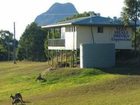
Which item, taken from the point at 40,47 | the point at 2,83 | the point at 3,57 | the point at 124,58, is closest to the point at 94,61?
the point at 124,58

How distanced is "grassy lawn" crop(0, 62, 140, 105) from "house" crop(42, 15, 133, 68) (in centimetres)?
613

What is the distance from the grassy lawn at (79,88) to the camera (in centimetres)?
3053

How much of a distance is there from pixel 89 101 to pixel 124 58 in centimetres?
2253

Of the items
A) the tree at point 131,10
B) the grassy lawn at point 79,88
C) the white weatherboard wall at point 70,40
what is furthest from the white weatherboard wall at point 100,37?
the grassy lawn at point 79,88

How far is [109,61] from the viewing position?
4862 centimetres

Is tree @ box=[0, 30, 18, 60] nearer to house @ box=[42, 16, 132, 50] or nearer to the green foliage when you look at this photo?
house @ box=[42, 16, 132, 50]

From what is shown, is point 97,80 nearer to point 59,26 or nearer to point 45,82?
point 45,82

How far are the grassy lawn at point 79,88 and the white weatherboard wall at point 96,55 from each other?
1861 mm

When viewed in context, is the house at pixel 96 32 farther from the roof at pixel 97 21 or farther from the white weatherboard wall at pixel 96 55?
the white weatherboard wall at pixel 96 55

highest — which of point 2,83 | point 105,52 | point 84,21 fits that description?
point 84,21

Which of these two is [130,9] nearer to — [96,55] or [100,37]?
[100,37]

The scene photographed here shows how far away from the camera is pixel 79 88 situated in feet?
121

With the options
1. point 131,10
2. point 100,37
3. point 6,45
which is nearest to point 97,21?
point 100,37

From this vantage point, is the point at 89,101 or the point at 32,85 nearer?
the point at 89,101
